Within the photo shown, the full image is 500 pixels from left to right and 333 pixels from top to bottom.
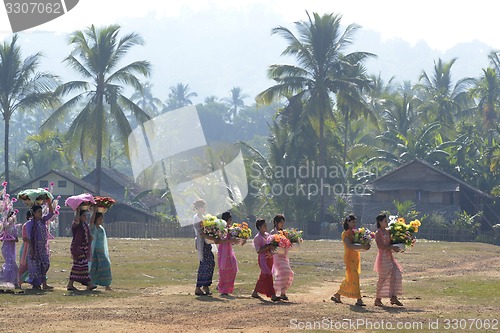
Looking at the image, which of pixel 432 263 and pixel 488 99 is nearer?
pixel 432 263

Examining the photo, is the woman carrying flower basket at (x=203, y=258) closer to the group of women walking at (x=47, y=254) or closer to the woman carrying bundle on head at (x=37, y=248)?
the group of women walking at (x=47, y=254)

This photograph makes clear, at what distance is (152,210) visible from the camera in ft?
239

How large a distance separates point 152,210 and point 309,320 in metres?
58.8

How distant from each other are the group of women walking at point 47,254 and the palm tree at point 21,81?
39.8m

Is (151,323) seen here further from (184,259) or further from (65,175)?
(65,175)

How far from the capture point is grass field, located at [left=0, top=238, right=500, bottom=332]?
14008 millimetres

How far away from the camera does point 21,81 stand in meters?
57.9

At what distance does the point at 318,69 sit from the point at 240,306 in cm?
4533

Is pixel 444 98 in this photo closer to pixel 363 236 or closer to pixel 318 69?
pixel 318 69

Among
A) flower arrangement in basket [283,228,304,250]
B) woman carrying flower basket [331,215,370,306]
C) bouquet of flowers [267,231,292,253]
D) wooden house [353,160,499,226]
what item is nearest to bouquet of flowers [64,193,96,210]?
bouquet of flowers [267,231,292,253]

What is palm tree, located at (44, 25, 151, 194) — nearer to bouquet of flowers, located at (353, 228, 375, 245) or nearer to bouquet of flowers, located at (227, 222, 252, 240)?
bouquet of flowers, located at (227, 222, 252, 240)

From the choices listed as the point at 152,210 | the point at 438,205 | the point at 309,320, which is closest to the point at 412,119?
the point at 438,205

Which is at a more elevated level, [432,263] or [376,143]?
[376,143]

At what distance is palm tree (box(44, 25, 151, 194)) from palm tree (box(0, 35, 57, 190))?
2.87 meters
